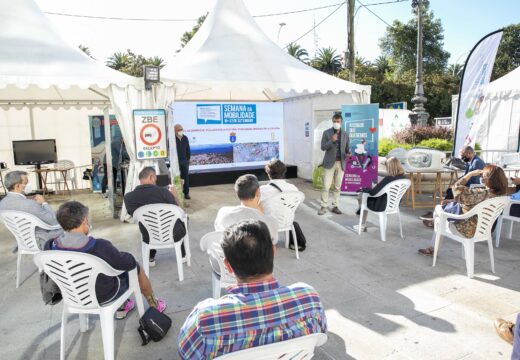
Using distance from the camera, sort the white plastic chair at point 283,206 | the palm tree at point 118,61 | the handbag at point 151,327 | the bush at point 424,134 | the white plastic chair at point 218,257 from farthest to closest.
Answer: the palm tree at point 118,61
the bush at point 424,134
the white plastic chair at point 283,206
the white plastic chair at point 218,257
the handbag at point 151,327

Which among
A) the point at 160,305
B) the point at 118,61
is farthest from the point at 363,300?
the point at 118,61

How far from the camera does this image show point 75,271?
7.64 feet

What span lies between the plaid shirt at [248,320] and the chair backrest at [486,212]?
114 inches

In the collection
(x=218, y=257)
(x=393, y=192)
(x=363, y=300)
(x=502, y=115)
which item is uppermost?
(x=502, y=115)

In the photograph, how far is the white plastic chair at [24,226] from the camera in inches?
140

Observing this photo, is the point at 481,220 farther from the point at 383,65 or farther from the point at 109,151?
the point at 383,65

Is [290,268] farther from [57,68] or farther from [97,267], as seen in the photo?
[57,68]

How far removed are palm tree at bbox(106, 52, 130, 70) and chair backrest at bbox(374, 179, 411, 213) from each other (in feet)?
111

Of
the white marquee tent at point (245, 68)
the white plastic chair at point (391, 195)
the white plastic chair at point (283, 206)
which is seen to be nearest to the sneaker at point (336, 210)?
the white plastic chair at point (391, 195)

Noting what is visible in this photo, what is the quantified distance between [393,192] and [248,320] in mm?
4003

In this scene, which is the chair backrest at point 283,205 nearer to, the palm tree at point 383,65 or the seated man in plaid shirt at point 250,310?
the seated man in plaid shirt at point 250,310

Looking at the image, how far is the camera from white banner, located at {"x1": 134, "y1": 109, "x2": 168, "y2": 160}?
19.9 ft

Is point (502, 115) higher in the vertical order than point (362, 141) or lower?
higher

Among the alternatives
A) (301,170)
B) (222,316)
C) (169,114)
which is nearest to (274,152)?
(301,170)
